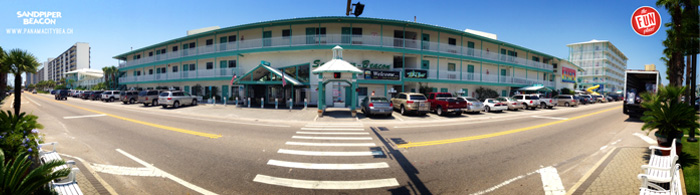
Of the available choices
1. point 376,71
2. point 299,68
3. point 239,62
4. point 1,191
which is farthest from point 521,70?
point 1,191

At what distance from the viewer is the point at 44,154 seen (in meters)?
4.88

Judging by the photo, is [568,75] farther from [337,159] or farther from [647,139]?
[337,159]

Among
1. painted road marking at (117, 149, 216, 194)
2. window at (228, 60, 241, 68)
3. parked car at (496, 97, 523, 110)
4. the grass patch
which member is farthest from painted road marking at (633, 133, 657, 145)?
window at (228, 60, 241, 68)

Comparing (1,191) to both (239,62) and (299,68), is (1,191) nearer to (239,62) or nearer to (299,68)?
(299,68)

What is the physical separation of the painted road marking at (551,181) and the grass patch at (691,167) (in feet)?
5.81

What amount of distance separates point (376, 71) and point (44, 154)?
19344 mm

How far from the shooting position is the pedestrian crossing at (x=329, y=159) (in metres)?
4.48

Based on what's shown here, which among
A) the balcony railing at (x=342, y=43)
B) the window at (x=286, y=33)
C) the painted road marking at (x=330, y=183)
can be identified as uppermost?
the window at (x=286, y=33)

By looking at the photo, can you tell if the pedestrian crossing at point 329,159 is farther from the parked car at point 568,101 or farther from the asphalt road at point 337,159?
the parked car at point 568,101

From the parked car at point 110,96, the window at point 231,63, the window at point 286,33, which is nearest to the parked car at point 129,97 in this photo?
the parked car at point 110,96

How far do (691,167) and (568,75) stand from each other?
1904 inches

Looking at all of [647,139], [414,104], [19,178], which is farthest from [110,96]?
[647,139]

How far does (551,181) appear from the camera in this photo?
4.71m

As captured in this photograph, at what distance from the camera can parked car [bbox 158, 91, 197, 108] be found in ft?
70.1
